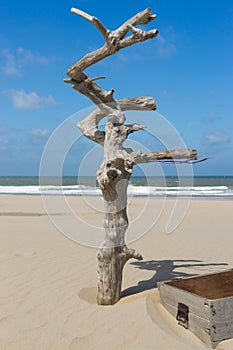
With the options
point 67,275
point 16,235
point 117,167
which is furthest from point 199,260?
point 16,235

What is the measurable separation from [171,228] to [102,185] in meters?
9.15

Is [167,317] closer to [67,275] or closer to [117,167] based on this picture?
[117,167]

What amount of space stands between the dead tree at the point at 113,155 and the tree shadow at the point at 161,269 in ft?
2.91

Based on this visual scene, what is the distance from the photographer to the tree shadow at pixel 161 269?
607cm

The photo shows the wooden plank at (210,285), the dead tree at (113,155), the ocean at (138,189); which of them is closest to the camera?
the dead tree at (113,155)

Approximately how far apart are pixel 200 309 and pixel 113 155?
7.62 ft

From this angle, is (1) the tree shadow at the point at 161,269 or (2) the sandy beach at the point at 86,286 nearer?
(2) the sandy beach at the point at 86,286

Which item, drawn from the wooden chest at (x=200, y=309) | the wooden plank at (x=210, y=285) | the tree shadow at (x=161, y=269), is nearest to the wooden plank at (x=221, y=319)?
the wooden chest at (x=200, y=309)

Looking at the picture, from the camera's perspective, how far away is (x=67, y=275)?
691cm

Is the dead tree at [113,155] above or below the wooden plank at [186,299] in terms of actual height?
above

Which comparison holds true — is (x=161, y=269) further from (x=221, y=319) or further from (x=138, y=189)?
(x=138, y=189)

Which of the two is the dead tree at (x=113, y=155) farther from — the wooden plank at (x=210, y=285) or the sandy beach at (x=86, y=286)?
the wooden plank at (x=210, y=285)

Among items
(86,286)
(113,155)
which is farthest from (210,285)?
(113,155)

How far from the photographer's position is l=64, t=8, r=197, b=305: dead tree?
480 cm
